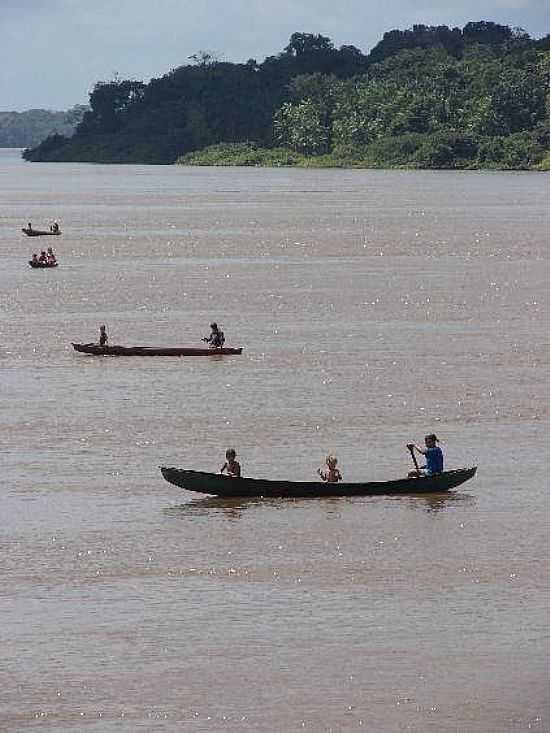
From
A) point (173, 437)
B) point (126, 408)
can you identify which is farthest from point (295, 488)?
point (126, 408)

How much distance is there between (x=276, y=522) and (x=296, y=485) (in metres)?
1.32

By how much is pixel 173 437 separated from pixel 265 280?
4297cm

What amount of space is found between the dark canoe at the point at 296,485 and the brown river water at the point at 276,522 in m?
0.33

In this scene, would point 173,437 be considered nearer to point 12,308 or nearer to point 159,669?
A: point 159,669

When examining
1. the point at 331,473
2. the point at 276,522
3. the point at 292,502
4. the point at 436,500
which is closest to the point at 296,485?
the point at 292,502

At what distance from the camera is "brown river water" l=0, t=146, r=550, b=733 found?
87.2 feet

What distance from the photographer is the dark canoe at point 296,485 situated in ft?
120

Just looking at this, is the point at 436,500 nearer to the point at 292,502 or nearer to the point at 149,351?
the point at 292,502

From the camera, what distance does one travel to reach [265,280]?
3442 inches

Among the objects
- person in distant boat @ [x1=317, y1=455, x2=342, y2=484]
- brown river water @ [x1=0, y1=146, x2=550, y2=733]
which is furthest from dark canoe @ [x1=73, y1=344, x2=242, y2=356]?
person in distant boat @ [x1=317, y1=455, x2=342, y2=484]

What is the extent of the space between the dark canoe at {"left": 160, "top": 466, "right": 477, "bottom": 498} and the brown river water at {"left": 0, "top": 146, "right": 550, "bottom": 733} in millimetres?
327

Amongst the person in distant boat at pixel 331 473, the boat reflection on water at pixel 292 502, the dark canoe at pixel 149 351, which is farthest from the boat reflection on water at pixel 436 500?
the dark canoe at pixel 149 351

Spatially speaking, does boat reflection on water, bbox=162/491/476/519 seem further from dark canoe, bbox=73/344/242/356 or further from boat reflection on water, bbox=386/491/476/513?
dark canoe, bbox=73/344/242/356

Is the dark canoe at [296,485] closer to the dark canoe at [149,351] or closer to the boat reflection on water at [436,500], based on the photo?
the boat reflection on water at [436,500]
